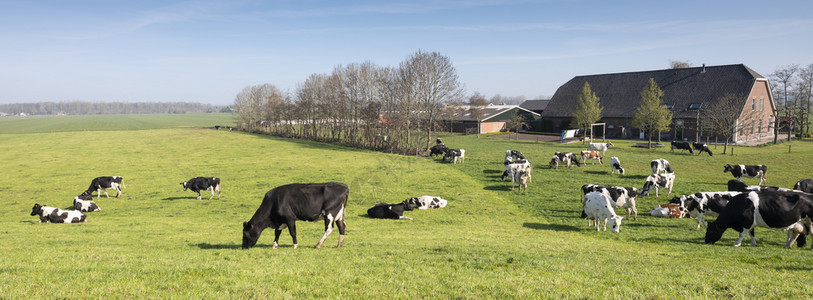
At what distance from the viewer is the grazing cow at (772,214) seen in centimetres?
1215

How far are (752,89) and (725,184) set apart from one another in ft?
152

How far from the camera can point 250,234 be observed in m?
12.4

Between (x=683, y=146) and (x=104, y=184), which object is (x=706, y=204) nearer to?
(x=104, y=184)

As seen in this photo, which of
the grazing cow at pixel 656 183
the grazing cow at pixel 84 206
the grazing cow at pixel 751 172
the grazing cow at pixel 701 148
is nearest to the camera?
the grazing cow at pixel 84 206

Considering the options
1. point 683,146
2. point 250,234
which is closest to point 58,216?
point 250,234

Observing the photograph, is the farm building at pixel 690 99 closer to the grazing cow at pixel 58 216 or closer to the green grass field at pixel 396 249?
the green grass field at pixel 396 249

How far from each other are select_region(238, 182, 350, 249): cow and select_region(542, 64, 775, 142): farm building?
187ft

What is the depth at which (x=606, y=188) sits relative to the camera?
18750mm

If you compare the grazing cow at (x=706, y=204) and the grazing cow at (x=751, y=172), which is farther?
the grazing cow at (x=751, y=172)

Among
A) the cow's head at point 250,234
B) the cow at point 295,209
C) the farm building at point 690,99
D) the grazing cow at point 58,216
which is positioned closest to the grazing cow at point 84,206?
the grazing cow at point 58,216

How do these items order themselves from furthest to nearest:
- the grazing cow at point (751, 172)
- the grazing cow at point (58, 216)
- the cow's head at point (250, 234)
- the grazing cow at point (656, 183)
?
the grazing cow at point (751, 172), the grazing cow at point (656, 183), the grazing cow at point (58, 216), the cow's head at point (250, 234)

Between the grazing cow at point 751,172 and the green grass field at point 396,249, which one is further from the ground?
the grazing cow at point 751,172

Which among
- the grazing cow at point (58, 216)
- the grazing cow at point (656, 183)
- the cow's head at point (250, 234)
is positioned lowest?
the grazing cow at point (58, 216)

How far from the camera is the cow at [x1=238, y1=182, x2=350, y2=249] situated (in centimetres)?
1252
